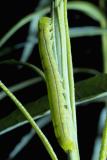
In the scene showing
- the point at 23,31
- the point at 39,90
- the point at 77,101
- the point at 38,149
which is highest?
the point at 77,101

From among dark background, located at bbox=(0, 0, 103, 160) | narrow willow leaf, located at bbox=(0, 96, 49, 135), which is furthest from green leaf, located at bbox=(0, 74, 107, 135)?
dark background, located at bbox=(0, 0, 103, 160)

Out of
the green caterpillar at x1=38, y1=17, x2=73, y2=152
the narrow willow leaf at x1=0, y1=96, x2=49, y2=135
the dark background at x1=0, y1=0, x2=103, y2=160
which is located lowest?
the dark background at x1=0, y1=0, x2=103, y2=160

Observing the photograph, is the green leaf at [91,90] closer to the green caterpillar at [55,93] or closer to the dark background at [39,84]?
the green caterpillar at [55,93]

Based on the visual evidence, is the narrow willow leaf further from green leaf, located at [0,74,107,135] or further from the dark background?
the dark background

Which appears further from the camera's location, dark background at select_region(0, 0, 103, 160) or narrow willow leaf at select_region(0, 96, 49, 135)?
dark background at select_region(0, 0, 103, 160)

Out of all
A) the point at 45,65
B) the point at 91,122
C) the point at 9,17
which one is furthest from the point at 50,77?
the point at 9,17

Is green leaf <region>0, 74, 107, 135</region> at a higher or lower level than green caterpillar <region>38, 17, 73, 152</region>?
lower

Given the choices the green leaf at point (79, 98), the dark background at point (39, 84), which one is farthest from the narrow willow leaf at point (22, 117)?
the dark background at point (39, 84)

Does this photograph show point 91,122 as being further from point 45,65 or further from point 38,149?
point 45,65
